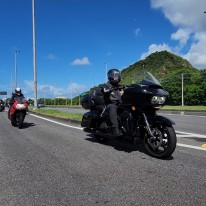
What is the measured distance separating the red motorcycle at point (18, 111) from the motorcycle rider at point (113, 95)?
6.42 metres

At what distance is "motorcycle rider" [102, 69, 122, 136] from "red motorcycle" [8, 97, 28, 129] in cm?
642

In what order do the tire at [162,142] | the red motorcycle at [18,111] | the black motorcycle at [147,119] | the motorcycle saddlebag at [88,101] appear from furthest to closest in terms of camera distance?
the red motorcycle at [18,111], the motorcycle saddlebag at [88,101], the black motorcycle at [147,119], the tire at [162,142]

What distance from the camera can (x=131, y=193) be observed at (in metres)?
4.36

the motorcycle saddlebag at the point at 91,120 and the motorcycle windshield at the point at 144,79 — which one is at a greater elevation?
the motorcycle windshield at the point at 144,79

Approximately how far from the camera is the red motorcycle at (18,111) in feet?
43.7

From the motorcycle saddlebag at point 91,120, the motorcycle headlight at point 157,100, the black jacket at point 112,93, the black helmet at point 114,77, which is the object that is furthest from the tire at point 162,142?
the motorcycle saddlebag at point 91,120

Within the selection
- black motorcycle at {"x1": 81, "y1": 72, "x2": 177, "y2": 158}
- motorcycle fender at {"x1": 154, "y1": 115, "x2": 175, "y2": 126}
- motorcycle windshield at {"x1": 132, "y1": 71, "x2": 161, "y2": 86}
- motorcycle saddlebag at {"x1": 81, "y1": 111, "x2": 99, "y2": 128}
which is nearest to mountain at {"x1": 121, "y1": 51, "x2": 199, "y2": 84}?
motorcycle saddlebag at {"x1": 81, "y1": 111, "x2": 99, "y2": 128}

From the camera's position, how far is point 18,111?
1362cm

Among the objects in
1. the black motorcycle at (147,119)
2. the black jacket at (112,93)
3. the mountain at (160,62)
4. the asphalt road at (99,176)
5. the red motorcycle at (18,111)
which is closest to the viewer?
the asphalt road at (99,176)

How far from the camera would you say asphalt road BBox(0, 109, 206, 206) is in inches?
164

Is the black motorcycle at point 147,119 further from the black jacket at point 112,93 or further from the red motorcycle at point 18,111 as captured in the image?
the red motorcycle at point 18,111

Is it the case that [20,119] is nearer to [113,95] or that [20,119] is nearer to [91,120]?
[91,120]

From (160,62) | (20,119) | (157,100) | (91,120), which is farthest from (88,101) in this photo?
(160,62)

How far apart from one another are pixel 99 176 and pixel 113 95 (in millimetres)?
2505
